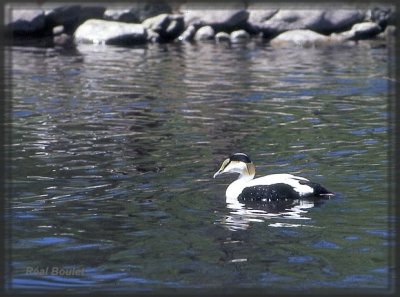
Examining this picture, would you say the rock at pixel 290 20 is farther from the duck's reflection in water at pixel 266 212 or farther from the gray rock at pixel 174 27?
the duck's reflection in water at pixel 266 212

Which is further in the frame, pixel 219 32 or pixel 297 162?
pixel 219 32

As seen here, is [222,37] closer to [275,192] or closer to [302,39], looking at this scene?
[302,39]

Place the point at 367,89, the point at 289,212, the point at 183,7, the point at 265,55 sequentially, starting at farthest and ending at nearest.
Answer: the point at 183,7 → the point at 265,55 → the point at 367,89 → the point at 289,212

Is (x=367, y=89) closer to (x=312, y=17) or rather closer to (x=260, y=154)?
(x=260, y=154)

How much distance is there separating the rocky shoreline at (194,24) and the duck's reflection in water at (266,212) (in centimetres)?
2060

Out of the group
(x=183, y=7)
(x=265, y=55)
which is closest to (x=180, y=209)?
(x=265, y=55)

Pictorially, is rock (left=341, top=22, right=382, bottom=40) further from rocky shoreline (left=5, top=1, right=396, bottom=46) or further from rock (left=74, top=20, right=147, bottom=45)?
rock (left=74, top=20, right=147, bottom=45)

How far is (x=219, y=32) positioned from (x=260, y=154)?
1917 cm

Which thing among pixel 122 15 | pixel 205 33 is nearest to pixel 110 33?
pixel 122 15

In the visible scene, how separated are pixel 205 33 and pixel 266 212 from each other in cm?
2250

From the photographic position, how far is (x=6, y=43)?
110 ft

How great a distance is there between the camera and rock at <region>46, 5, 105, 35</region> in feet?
115

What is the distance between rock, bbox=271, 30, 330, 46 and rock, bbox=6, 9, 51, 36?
7661 millimetres

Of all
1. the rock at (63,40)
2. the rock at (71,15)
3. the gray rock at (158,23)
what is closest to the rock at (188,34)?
the gray rock at (158,23)
